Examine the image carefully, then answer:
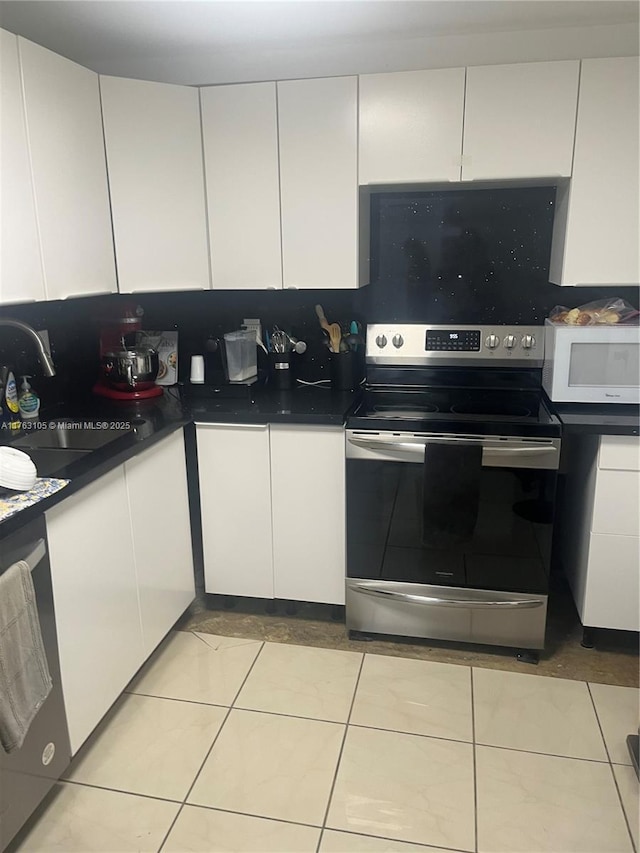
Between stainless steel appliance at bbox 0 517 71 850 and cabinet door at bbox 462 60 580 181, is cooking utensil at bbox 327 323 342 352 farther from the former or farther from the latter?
stainless steel appliance at bbox 0 517 71 850

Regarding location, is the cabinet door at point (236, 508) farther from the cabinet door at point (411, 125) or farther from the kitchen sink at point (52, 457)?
the cabinet door at point (411, 125)

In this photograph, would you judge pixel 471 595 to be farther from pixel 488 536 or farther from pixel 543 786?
pixel 543 786

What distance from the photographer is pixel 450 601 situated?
2295 mm

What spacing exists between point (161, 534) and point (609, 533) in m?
1.56

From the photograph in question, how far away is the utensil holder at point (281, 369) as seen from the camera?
2.66 meters

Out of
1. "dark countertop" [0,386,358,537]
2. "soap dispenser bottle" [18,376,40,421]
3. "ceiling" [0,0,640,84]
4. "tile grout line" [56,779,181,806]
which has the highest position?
"ceiling" [0,0,640,84]

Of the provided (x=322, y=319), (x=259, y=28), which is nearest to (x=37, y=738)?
(x=322, y=319)

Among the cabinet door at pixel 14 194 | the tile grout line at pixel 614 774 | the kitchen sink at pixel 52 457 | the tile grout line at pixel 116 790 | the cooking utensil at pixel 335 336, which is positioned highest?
the cabinet door at pixel 14 194

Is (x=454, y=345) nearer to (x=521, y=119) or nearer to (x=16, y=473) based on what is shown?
(x=521, y=119)

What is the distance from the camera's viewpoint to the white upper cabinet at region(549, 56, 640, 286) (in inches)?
83.0

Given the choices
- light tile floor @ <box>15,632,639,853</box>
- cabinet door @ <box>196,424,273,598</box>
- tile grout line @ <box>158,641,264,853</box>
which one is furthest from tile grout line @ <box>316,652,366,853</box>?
cabinet door @ <box>196,424,273,598</box>

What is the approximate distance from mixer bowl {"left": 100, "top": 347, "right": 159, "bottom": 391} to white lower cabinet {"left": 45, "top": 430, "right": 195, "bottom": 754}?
36 cm

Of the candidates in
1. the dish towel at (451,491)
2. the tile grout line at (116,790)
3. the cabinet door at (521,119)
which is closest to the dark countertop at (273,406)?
the dish towel at (451,491)

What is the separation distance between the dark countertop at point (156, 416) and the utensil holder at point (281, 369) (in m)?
0.05
